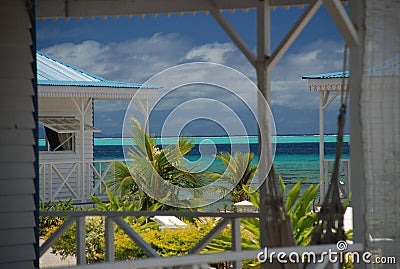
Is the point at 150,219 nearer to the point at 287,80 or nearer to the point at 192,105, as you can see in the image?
the point at 192,105

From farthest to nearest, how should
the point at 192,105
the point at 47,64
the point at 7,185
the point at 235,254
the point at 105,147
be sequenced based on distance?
the point at 105,147 < the point at 192,105 < the point at 47,64 < the point at 7,185 < the point at 235,254

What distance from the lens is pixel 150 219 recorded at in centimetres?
1263

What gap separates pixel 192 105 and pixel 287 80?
546 centimetres

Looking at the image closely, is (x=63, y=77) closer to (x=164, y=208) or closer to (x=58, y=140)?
(x=58, y=140)

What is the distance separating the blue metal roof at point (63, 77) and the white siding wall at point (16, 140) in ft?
31.1

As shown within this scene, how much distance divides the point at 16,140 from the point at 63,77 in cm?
1121

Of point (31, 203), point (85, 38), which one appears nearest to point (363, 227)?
point (31, 203)

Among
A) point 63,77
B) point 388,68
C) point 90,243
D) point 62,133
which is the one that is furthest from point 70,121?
point 388,68

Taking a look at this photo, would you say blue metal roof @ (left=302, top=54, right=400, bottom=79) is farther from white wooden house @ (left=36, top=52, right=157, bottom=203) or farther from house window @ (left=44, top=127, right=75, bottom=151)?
house window @ (left=44, top=127, right=75, bottom=151)

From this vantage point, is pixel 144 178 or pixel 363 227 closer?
pixel 363 227

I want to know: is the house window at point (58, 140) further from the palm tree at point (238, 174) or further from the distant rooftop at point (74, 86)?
the palm tree at point (238, 174)

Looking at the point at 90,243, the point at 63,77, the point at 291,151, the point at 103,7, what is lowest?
the point at 90,243

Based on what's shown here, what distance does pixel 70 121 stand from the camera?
50.2 ft

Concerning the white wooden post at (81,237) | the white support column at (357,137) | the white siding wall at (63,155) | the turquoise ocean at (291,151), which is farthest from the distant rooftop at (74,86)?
the turquoise ocean at (291,151)
